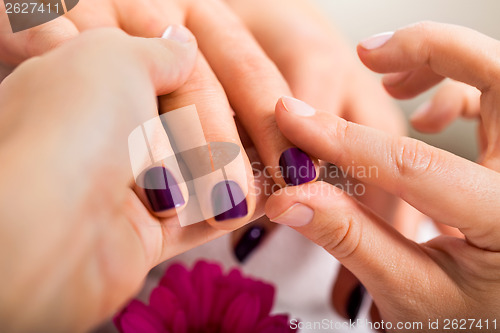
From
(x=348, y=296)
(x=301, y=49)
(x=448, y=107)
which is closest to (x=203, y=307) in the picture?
(x=348, y=296)

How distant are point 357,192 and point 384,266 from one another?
0.42 feet

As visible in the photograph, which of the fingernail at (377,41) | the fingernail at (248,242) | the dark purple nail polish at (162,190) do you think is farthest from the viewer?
the fingernail at (248,242)

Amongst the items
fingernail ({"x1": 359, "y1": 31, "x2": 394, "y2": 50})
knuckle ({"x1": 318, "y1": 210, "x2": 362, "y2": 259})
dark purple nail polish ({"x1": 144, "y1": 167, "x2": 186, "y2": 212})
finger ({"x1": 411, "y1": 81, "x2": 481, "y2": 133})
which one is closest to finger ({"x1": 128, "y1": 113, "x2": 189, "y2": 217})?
dark purple nail polish ({"x1": 144, "y1": 167, "x2": 186, "y2": 212})

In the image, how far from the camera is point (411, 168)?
0.30 meters

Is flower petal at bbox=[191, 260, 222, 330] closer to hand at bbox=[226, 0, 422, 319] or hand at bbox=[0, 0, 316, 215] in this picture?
hand at bbox=[0, 0, 316, 215]

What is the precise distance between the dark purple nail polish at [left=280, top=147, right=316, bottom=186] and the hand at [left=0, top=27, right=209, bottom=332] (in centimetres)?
12

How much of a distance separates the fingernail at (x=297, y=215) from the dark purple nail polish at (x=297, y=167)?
24mm

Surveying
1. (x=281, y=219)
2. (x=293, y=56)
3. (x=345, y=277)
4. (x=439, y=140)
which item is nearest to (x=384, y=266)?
(x=281, y=219)

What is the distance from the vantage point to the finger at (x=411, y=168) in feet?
0.98

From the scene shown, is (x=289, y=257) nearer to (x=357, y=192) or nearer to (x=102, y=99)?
(x=357, y=192)

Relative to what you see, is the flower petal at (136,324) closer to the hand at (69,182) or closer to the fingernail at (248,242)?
the hand at (69,182)

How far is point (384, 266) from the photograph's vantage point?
1.06ft

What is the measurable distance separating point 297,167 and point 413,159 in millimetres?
86

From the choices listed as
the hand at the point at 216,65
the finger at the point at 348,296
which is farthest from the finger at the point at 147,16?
the finger at the point at 348,296
